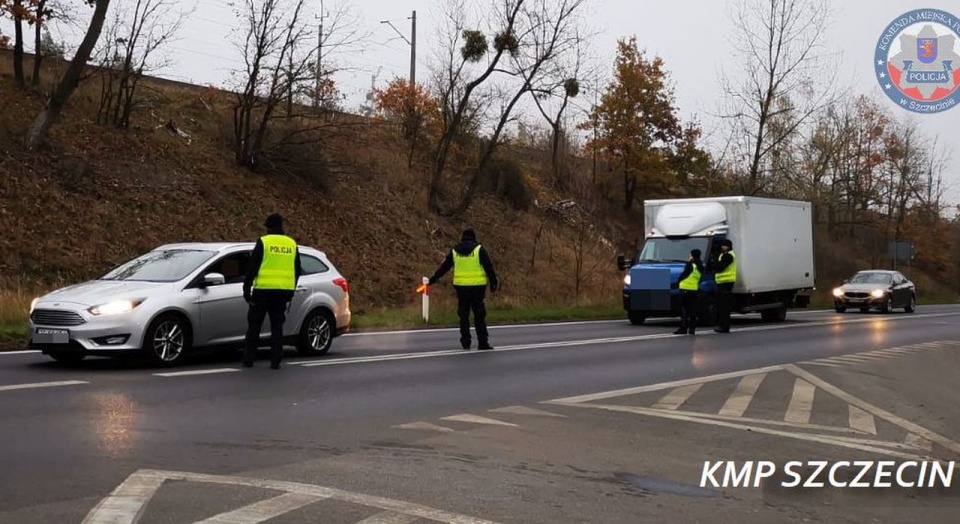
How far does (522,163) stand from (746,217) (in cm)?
2436

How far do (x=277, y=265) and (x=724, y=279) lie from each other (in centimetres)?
1160

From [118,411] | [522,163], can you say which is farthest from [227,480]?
[522,163]

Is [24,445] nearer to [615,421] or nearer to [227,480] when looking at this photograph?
[227,480]

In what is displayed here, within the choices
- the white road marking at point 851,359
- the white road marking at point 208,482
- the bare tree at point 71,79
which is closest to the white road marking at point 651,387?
the white road marking at point 851,359

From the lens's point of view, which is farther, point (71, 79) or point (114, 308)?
point (71, 79)

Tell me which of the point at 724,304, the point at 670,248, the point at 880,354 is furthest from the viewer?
the point at 670,248

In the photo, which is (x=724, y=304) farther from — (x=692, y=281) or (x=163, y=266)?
(x=163, y=266)

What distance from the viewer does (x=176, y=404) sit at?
29.8ft

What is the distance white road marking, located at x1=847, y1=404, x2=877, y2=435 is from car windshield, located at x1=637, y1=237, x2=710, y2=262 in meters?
→ 12.7

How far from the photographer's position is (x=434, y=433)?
820cm

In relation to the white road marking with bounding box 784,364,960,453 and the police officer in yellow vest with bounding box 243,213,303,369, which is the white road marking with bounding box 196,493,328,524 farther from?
the police officer in yellow vest with bounding box 243,213,303,369

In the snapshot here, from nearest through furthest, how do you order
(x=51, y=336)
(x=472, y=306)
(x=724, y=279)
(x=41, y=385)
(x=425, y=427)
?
(x=425, y=427) → (x=41, y=385) → (x=51, y=336) → (x=472, y=306) → (x=724, y=279)

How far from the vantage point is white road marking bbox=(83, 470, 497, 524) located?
17.6 feet

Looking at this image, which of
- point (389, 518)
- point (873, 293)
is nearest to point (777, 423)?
point (389, 518)
